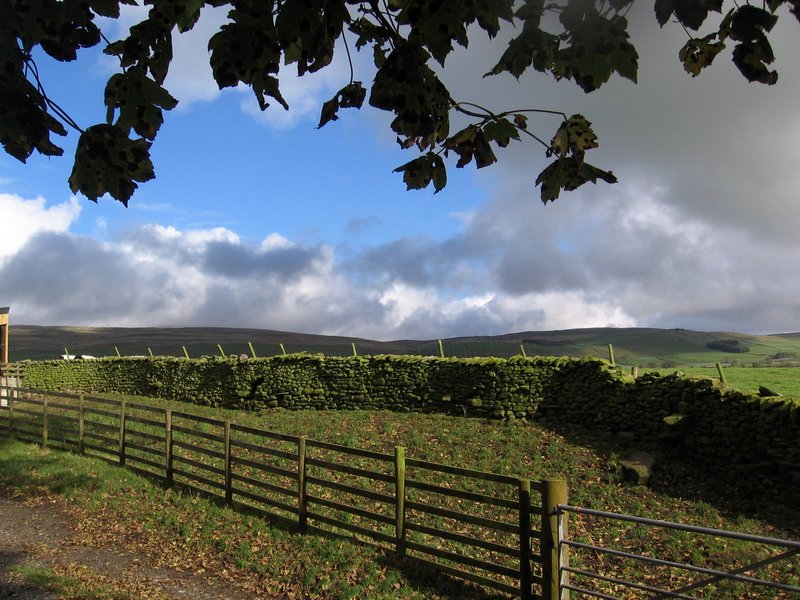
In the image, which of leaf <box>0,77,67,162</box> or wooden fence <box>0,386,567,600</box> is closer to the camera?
leaf <box>0,77,67,162</box>

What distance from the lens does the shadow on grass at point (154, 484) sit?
656cm

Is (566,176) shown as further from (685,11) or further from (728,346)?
(728,346)

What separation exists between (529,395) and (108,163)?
15.2 m

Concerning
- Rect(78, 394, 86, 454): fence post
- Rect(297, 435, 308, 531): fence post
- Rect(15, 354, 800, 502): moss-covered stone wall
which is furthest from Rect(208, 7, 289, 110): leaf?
Rect(78, 394, 86, 454): fence post

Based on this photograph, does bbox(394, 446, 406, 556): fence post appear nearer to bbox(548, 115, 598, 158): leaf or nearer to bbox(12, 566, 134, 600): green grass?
bbox(12, 566, 134, 600): green grass

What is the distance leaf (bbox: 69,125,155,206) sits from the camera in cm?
270

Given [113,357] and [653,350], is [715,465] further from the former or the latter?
[653,350]

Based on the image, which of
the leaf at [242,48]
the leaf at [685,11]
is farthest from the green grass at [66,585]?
the leaf at [685,11]

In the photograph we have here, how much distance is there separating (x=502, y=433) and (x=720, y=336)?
58212 mm

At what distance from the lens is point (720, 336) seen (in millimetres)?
62562

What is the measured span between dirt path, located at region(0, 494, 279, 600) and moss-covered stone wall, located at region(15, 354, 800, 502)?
9.94m

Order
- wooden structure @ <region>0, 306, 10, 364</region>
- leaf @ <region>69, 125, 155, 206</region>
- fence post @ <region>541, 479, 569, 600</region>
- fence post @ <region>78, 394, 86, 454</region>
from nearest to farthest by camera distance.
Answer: leaf @ <region>69, 125, 155, 206</region>
fence post @ <region>541, 479, 569, 600</region>
fence post @ <region>78, 394, 86, 454</region>
wooden structure @ <region>0, 306, 10, 364</region>

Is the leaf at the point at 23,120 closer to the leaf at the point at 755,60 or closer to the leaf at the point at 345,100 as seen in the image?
the leaf at the point at 345,100


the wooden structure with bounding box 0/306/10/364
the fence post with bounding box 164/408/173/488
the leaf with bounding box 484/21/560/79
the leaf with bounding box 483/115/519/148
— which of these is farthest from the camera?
the wooden structure with bounding box 0/306/10/364
